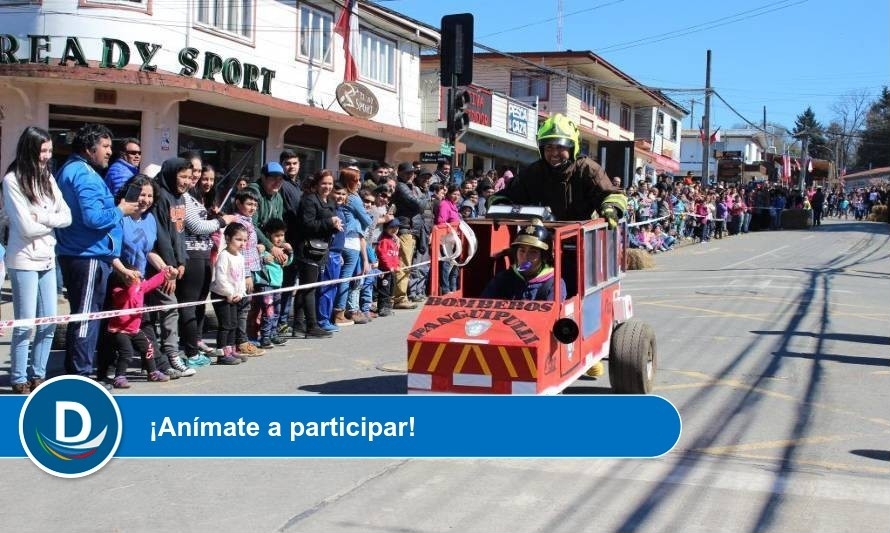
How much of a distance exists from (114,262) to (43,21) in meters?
10.5

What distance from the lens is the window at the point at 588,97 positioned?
45188mm

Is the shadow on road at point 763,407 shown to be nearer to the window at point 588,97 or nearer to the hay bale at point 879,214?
the window at point 588,97

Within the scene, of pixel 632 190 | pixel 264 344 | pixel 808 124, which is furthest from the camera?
pixel 808 124

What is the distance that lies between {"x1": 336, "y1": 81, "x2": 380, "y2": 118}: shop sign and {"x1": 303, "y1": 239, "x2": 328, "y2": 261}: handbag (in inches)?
444

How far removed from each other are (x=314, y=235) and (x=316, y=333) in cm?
114

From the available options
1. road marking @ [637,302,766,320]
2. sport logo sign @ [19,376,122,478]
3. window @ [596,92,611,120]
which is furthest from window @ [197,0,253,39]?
window @ [596,92,611,120]

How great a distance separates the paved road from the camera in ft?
17.5

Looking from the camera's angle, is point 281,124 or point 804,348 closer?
point 804,348

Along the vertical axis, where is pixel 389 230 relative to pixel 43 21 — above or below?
below

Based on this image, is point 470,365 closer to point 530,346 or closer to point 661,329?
point 530,346

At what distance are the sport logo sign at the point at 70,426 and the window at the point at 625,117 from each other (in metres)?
48.6

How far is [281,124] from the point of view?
2112 centimetres

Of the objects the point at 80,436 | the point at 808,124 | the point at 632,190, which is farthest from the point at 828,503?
the point at 808,124

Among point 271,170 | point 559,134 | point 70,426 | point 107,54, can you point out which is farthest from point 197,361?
point 107,54
